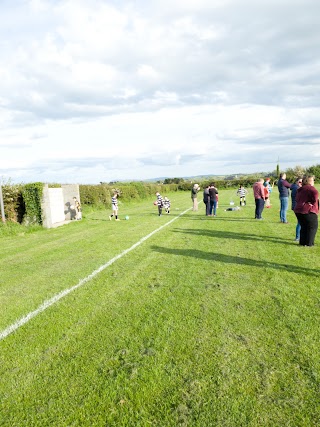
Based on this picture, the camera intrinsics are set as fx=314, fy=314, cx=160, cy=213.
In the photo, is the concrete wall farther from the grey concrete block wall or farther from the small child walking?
the small child walking

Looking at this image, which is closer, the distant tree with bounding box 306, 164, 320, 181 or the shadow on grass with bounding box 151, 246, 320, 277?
the shadow on grass with bounding box 151, 246, 320, 277

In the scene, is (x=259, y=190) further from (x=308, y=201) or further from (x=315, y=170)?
(x=315, y=170)

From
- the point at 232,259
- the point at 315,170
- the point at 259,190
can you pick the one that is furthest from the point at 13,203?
the point at 315,170

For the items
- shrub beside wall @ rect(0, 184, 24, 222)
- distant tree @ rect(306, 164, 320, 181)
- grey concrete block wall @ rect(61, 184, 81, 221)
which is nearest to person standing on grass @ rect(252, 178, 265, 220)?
grey concrete block wall @ rect(61, 184, 81, 221)

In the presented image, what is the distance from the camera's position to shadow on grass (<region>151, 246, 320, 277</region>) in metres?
6.86

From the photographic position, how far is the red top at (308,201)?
8.19 metres

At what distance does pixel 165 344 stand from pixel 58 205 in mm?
15972

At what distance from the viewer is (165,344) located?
12.9 feet

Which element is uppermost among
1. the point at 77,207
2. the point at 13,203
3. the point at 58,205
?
the point at 13,203

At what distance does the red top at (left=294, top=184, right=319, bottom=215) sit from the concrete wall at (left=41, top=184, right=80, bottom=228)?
12.4 m

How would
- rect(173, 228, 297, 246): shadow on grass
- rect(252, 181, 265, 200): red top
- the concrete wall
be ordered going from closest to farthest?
rect(173, 228, 297, 246): shadow on grass → rect(252, 181, 265, 200): red top → the concrete wall

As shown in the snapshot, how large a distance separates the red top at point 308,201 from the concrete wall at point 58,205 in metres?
12.4

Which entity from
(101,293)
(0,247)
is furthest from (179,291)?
(0,247)

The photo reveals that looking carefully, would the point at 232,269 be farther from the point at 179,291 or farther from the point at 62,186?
the point at 62,186
